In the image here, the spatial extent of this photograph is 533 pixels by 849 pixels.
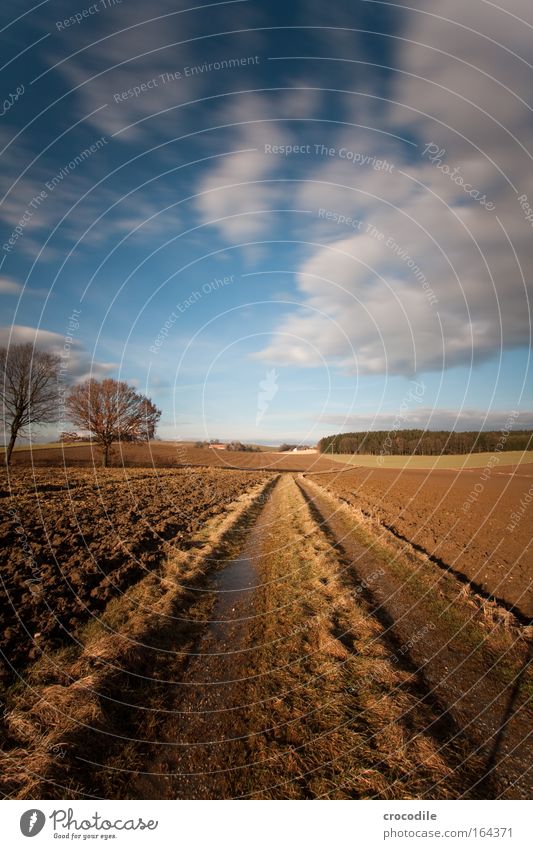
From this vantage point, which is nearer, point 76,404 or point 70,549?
point 70,549

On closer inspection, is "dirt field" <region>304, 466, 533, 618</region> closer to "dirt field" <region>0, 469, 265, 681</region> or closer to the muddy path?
the muddy path

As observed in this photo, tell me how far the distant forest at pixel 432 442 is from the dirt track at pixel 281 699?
137m

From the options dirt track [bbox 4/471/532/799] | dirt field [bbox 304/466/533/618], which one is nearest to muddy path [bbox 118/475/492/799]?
dirt track [bbox 4/471/532/799]

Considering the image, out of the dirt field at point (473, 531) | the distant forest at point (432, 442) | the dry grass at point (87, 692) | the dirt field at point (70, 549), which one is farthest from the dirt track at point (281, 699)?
the distant forest at point (432, 442)

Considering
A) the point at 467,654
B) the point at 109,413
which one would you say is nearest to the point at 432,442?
the point at 109,413

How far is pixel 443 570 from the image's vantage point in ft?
51.5

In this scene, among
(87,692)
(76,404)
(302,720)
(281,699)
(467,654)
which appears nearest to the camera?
(302,720)

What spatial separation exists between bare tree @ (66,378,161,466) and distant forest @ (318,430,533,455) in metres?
111

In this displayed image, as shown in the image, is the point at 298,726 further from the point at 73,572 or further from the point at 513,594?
the point at 513,594

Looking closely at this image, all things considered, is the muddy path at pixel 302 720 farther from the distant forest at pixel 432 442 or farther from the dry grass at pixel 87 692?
the distant forest at pixel 432 442

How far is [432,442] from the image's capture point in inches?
5989

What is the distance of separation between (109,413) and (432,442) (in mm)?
134731

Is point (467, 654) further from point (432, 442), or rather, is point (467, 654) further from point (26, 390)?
point (432, 442)

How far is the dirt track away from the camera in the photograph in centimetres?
578
